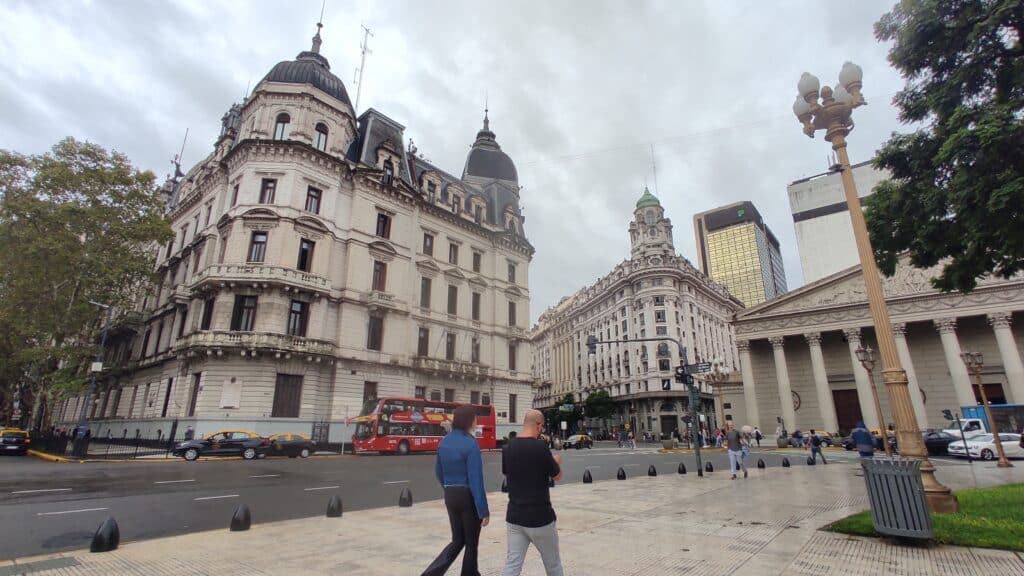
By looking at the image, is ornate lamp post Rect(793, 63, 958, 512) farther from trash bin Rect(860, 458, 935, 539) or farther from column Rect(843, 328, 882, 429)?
column Rect(843, 328, 882, 429)

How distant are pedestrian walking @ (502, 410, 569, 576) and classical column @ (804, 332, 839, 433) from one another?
43.8 m

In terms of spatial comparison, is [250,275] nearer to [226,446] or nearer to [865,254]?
[226,446]

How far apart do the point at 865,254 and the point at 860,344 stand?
111ft

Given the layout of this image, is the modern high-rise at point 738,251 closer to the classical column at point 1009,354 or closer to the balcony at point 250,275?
the classical column at point 1009,354

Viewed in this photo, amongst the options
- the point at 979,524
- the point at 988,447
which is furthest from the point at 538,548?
the point at 988,447

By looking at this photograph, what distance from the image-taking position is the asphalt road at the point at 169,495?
26.0ft

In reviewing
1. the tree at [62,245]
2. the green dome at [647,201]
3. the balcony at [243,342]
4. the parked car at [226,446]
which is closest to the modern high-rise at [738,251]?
the green dome at [647,201]

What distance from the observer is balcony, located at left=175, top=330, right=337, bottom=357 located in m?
27.3

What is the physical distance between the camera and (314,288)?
30.7 metres

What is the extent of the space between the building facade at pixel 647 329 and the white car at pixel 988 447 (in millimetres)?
38936

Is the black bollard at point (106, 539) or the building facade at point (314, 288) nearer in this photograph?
the black bollard at point (106, 539)

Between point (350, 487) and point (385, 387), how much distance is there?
20.9 metres

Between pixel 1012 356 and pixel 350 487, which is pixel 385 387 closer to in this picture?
pixel 350 487

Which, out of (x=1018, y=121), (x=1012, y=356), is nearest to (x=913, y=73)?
(x=1018, y=121)
